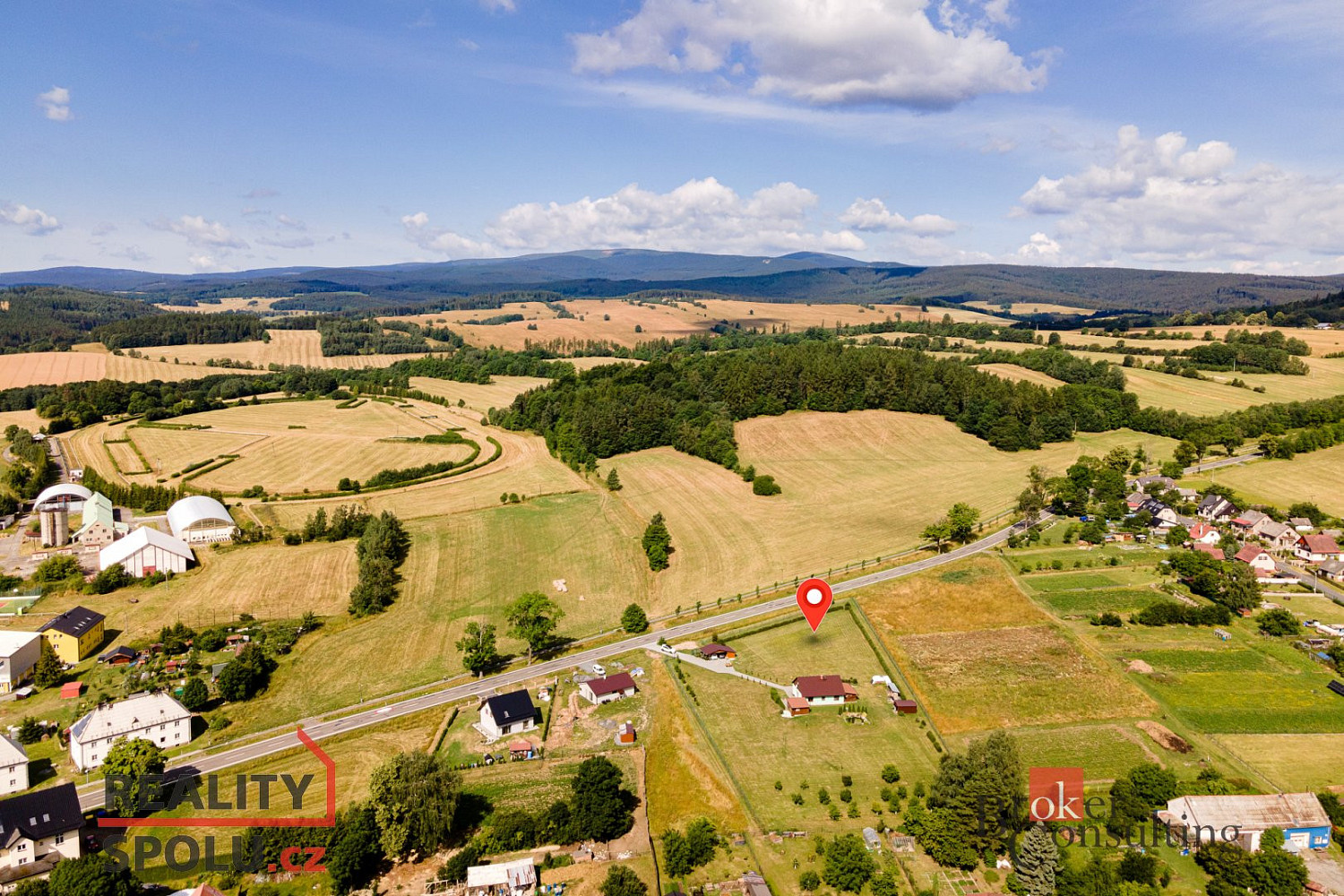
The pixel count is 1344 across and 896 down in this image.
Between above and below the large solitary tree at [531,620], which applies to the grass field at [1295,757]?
below

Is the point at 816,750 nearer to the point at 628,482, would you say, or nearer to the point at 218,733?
the point at 218,733

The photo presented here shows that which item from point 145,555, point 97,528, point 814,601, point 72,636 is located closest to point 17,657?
point 72,636

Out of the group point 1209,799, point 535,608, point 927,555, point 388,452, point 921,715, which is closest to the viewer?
point 1209,799

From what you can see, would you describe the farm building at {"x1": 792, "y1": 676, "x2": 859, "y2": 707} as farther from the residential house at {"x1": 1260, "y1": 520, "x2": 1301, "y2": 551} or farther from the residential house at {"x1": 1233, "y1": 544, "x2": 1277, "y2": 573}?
the residential house at {"x1": 1260, "y1": 520, "x2": 1301, "y2": 551}

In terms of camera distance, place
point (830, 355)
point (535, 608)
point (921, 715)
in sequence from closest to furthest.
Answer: point (921, 715) < point (535, 608) < point (830, 355)

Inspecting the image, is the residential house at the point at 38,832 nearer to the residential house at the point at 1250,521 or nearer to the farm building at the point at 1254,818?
the farm building at the point at 1254,818

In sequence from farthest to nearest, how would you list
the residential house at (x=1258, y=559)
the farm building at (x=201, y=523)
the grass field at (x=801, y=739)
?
the farm building at (x=201, y=523) → the residential house at (x=1258, y=559) → the grass field at (x=801, y=739)

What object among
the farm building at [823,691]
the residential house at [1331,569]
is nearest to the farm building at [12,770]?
the farm building at [823,691]

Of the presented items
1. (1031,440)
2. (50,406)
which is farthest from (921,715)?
(50,406)

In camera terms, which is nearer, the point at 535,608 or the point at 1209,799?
the point at 1209,799
